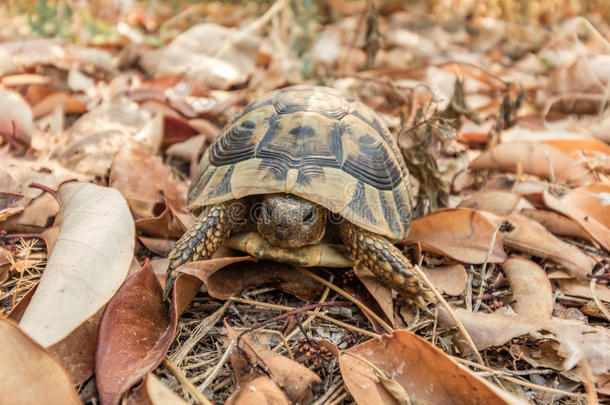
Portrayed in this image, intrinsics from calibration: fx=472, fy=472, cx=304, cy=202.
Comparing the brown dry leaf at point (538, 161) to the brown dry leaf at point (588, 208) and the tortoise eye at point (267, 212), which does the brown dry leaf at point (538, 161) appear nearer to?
the brown dry leaf at point (588, 208)

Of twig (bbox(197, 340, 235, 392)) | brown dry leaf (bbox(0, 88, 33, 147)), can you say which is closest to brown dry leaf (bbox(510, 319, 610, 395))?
twig (bbox(197, 340, 235, 392))

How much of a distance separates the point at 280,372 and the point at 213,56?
3.00 meters

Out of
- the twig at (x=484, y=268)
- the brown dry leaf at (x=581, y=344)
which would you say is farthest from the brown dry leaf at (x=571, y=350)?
the twig at (x=484, y=268)

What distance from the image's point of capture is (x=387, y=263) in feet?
6.24

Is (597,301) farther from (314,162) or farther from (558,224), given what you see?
(314,162)

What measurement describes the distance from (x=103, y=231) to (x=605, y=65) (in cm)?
376

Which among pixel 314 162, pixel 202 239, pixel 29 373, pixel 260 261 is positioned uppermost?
pixel 314 162

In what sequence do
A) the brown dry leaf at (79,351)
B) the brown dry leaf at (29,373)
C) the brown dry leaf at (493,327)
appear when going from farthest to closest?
the brown dry leaf at (493,327), the brown dry leaf at (79,351), the brown dry leaf at (29,373)

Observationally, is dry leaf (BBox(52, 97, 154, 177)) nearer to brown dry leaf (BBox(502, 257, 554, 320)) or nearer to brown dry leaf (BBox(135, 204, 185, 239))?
brown dry leaf (BBox(135, 204, 185, 239))

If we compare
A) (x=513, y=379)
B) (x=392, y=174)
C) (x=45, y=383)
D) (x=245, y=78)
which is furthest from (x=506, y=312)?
(x=245, y=78)

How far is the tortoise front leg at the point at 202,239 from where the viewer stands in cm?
183

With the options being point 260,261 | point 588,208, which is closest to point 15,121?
point 260,261

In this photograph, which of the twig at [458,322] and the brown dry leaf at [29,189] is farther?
the brown dry leaf at [29,189]

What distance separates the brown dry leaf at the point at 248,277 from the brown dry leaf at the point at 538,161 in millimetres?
1422
